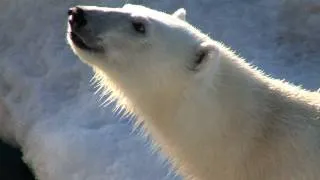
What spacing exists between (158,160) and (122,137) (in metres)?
0.27

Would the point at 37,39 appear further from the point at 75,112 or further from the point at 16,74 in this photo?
the point at 75,112

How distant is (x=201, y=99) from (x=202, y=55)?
0.48ft

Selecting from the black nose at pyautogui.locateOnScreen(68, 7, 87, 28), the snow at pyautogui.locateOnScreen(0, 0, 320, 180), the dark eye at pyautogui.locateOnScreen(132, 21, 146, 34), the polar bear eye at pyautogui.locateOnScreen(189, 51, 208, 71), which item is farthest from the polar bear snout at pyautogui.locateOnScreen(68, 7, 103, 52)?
the snow at pyautogui.locateOnScreen(0, 0, 320, 180)

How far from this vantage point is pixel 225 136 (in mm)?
2949

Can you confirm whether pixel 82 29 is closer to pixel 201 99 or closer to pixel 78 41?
pixel 78 41

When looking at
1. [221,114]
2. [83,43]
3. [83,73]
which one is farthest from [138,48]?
[83,73]

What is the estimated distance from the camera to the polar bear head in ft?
9.07

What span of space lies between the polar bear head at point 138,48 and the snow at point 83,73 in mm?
1057

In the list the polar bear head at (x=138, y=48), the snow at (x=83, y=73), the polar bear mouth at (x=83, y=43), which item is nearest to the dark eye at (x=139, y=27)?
the polar bear head at (x=138, y=48)

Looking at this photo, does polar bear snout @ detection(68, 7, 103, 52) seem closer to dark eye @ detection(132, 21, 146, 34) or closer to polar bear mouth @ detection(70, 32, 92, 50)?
polar bear mouth @ detection(70, 32, 92, 50)

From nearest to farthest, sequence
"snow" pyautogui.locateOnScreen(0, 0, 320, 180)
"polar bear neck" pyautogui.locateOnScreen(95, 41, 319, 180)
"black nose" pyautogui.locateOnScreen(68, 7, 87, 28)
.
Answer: "black nose" pyautogui.locateOnScreen(68, 7, 87, 28) < "polar bear neck" pyautogui.locateOnScreen(95, 41, 319, 180) < "snow" pyautogui.locateOnScreen(0, 0, 320, 180)

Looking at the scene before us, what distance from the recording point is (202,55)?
2.85 meters

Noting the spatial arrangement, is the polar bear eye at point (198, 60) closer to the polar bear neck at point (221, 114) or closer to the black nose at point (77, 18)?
the polar bear neck at point (221, 114)

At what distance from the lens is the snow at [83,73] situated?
13.5ft
